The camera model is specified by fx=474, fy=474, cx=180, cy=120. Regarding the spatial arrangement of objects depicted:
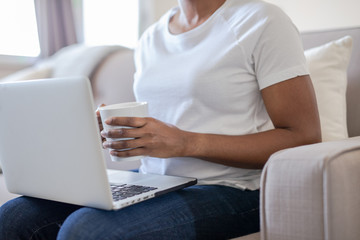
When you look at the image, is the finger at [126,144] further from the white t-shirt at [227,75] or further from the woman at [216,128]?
the white t-shirt at [227,75]

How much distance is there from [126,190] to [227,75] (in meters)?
0.34

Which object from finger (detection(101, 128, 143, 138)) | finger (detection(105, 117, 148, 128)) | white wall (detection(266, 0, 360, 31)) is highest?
white wall (detection(266, 0, 360, 31))

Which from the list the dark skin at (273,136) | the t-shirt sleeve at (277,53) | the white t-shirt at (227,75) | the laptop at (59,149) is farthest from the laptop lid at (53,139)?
the t-shirt sleeve at (277,53)

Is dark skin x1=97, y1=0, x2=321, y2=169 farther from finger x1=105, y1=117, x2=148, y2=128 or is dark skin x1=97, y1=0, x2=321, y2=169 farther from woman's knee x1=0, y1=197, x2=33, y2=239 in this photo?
woman's knee x1=0, y1=197, x2=33, y2=239

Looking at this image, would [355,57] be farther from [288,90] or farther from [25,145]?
[25,145]

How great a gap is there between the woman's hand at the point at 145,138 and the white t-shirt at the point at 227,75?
15cm

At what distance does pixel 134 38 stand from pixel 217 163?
288cm

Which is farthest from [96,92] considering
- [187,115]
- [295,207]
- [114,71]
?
[295,207]

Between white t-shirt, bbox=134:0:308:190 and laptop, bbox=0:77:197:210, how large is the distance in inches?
5.5

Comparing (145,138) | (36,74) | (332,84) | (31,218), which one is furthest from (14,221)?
(36,74)

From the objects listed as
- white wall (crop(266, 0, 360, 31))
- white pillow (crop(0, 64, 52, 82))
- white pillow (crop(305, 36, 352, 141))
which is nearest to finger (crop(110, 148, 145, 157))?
white pillow (crop(305, 36, 352, 141))

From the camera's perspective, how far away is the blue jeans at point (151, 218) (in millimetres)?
834

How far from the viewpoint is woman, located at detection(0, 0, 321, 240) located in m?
0.89

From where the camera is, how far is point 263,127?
1.09 meters
